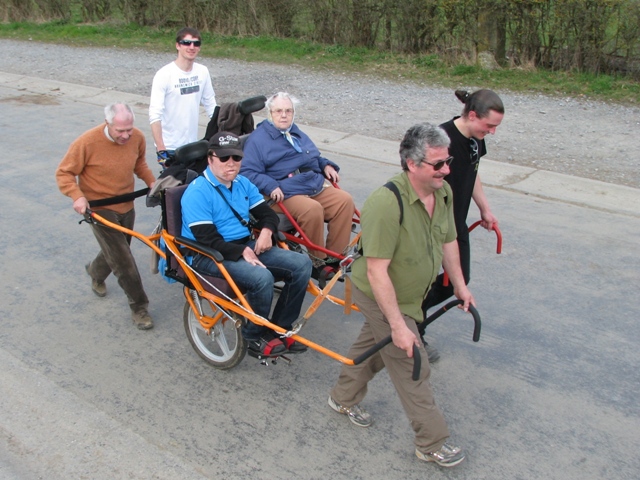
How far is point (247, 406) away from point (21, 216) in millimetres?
4271

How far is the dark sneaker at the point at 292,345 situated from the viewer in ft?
14.0

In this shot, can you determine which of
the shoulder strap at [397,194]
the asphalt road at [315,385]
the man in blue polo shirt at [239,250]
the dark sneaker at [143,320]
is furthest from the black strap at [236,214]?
the shoulder strap at [397,194]

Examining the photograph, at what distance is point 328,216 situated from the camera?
A: 18.0 ft

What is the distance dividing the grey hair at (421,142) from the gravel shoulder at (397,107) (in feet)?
18.7

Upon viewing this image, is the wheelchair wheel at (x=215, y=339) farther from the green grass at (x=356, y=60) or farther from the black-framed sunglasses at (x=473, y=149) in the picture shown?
the green grass at (x=356, y=60)

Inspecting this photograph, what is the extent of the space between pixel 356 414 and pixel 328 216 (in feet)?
6.04

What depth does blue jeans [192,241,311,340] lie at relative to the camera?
427 cm

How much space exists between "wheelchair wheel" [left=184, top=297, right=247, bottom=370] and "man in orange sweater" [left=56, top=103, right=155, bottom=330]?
575 millimetres

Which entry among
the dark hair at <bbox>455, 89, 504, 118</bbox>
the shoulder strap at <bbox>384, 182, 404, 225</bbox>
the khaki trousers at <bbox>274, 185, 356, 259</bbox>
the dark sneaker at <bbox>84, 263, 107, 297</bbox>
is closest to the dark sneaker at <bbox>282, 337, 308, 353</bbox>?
the khaki trousers at <bbox>274, 185, 356, 259</bbox>

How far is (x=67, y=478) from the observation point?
12.2 ft

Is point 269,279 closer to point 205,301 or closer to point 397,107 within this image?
point 205,301

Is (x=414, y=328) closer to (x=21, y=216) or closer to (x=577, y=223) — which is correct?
(x=577, y=223)

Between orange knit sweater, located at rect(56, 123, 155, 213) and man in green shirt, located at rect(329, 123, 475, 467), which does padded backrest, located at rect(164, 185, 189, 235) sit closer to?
orange knit sweater, located at rect(56, 123, 155, 213)

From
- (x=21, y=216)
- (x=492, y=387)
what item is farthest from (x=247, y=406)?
(x=21, y=216)
